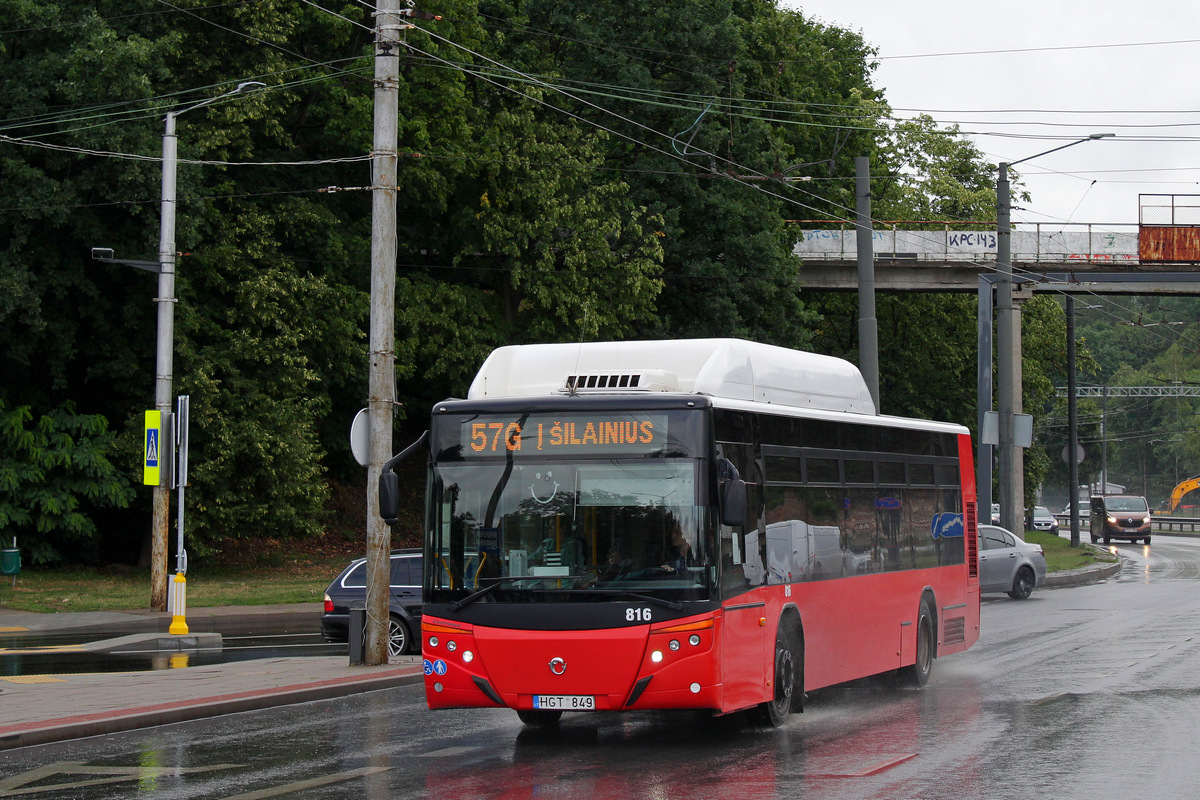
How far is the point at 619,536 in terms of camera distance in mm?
10461

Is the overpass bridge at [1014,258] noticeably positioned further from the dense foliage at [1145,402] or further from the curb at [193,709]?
the dense foliage at [1145,402]

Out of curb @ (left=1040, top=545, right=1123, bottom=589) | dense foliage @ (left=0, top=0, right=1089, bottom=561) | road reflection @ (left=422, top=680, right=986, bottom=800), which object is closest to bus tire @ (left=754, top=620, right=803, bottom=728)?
road reflection @ (left=422, top=680, right=986, bottom=800)

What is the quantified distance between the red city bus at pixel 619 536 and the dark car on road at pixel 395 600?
22.3ft

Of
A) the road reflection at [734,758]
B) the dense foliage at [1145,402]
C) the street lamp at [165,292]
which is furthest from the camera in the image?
the dense foliage at [1145,402]

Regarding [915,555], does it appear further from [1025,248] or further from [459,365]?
[1025,248]

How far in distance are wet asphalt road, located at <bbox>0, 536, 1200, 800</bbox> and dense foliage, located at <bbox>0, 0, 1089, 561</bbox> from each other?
19.6 m

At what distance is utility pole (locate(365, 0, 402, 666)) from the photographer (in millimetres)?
16719

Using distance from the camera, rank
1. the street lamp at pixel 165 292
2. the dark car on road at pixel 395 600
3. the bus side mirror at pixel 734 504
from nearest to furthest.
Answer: the bus side mirror at pixel 734 504
the dark car on road at pixel 395 600
the street lamp at pixel 165 292

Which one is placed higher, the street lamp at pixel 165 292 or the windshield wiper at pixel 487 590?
the street lamp at pixel 165 292

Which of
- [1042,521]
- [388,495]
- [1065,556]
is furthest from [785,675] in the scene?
[1042,521]

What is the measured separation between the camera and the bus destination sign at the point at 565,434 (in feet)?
35.2

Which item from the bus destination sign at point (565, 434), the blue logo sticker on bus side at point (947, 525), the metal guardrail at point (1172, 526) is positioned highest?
the bus destination sign at point (565, 434)

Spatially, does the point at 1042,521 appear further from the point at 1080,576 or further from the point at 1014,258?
the point at 1080,576

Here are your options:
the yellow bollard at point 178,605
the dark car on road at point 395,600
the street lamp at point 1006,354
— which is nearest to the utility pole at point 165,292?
the yellow bollard at point 178,605
